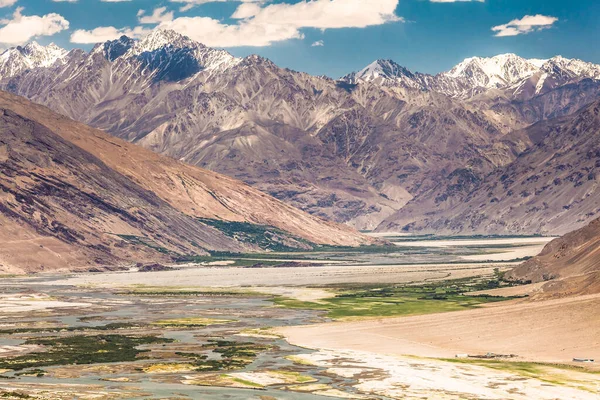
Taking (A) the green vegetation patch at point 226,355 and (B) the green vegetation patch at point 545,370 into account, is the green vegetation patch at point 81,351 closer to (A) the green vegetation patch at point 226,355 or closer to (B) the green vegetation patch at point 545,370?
(A) the green vegetation patch at point 226,355

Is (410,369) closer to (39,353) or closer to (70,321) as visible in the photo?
(39,353)

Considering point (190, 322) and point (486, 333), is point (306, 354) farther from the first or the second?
point (190, 322)

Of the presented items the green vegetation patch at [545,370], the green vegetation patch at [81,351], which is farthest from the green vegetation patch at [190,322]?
the green vegetation patch at [545,370]

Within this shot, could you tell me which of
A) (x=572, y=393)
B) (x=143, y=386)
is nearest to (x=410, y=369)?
(x=572, y=393)

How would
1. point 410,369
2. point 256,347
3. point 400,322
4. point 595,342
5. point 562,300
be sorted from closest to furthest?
1. point 410,369
2. point 595,342
3. point 256,347
4. point 562,300
5. point 400,322

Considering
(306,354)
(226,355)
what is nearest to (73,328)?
(226,355)

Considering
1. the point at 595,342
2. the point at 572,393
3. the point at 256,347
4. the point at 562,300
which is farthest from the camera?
the point at 562,300

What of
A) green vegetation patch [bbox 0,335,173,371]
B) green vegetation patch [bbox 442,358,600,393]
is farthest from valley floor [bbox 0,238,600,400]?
green vegetation patch [bbox 0,335,173,371]

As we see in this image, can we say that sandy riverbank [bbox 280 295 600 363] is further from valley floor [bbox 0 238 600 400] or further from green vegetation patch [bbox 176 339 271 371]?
green vegetation patch [bbox 176 339 271 371]
